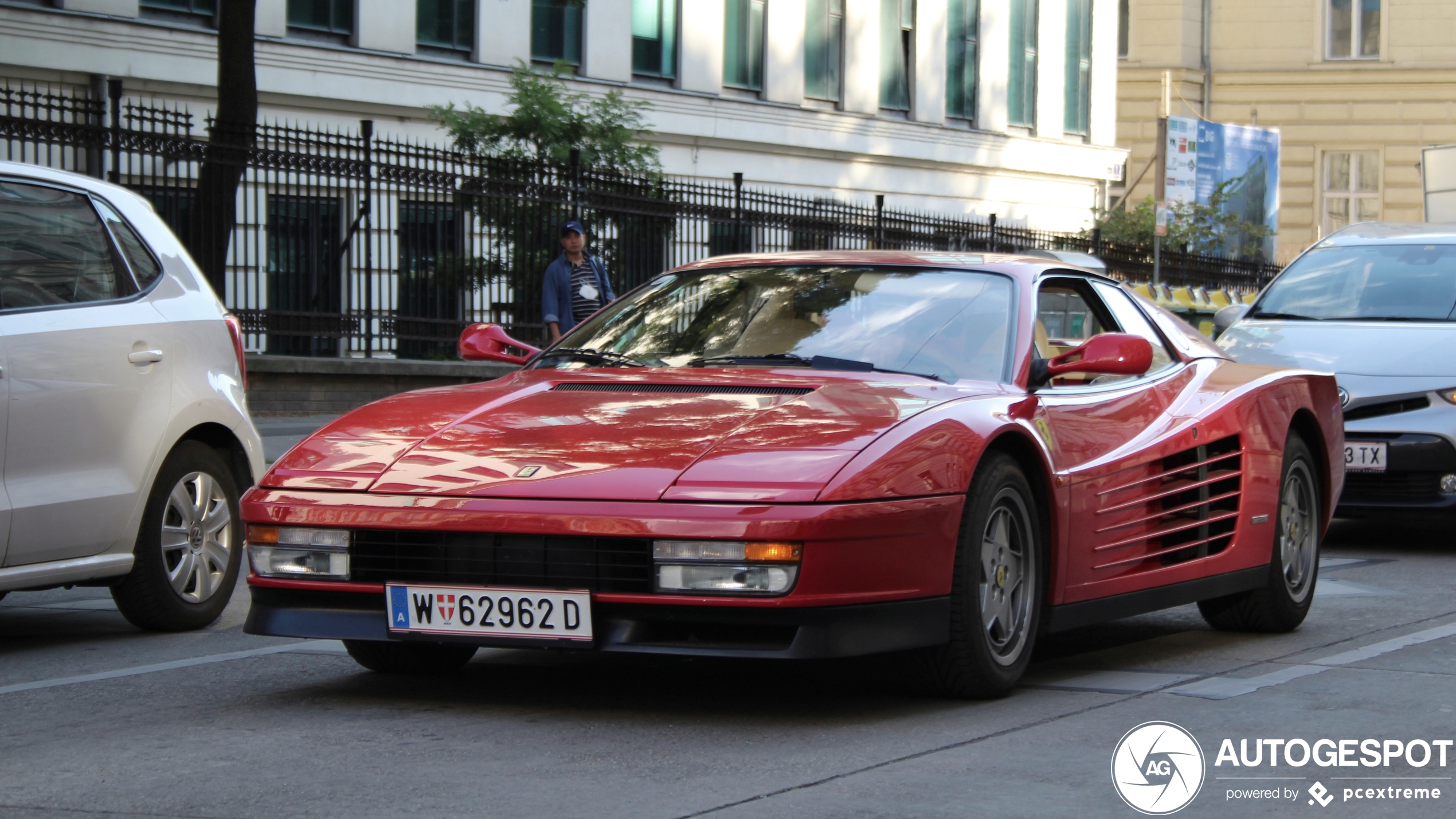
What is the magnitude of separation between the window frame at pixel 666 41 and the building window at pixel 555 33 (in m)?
1.39

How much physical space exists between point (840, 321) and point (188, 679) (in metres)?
2.31

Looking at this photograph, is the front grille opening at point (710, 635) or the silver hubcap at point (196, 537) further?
the silver hubcap at point (196, 537)

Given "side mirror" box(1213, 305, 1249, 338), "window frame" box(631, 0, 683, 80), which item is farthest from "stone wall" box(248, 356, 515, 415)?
"window frame" box(631, 0, 683, 80)

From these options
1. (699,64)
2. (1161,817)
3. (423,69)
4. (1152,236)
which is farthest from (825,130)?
(1161,817)

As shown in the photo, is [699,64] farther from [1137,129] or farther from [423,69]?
[1137,129]

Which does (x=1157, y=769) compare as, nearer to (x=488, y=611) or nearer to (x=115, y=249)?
(x=488, y=611)

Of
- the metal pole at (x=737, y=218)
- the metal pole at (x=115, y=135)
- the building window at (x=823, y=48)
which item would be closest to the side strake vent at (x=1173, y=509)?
the metal pole at (x=115, y=135)

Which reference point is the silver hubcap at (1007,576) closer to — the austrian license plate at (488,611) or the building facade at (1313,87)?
the austrian license plate at (488,611)

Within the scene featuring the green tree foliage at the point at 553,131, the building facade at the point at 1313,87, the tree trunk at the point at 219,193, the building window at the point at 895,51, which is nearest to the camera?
the tree trunk at the point at 219,193

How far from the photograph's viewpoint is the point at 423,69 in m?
25.8

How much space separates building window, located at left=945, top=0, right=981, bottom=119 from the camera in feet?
117

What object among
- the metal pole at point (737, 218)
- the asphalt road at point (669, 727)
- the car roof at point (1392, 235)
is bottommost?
the asphalt road at point (669, 727)

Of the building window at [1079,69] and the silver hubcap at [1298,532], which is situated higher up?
the building window at [1079,69]

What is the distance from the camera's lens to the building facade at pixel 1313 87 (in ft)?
151
